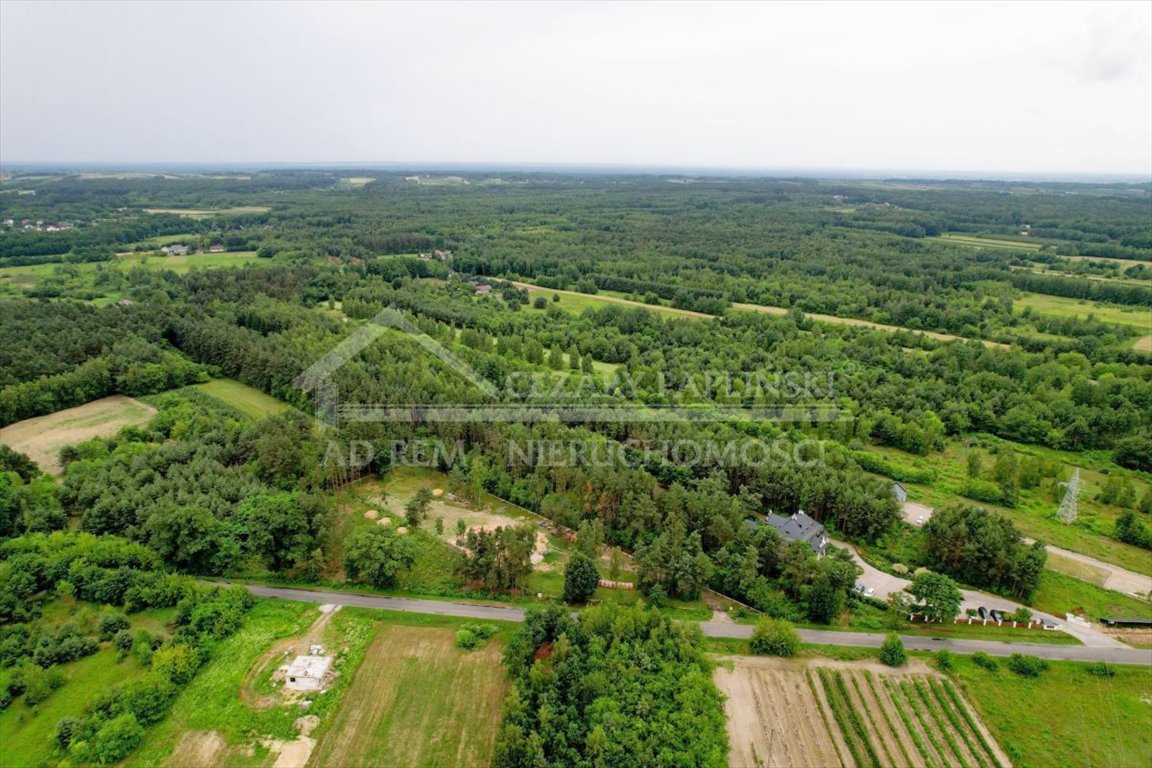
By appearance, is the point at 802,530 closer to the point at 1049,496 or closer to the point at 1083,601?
the point at 1083,601

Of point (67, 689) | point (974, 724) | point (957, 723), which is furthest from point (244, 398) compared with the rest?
point (974, 724)

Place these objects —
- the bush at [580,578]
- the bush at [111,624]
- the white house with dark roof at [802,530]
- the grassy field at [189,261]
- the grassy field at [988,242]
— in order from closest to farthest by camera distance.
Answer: the bush at [111,624] < the bush at [580,578] < the white house with dark roof at [802,530] < the grassy field at [189,261] < the grassy field at [988,242]

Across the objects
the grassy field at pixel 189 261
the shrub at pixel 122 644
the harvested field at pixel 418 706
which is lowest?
the harvested field at pixel 418 706

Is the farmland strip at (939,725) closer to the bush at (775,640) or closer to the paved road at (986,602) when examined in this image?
the bush at (775,640)

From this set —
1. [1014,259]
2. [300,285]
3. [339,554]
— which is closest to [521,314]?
[300,285]

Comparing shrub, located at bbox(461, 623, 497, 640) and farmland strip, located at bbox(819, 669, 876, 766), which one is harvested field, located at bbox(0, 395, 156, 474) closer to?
shrub, located at bbox(461, 623, 497, 640)

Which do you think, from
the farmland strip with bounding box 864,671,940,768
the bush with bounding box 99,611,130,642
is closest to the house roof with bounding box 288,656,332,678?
the bush with bounding box 99,611,130,642

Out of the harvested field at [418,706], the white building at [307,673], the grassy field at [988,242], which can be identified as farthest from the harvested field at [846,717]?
the grassy field at [988,242]
